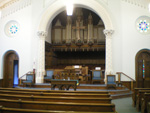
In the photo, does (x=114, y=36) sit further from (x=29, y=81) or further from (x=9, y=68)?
(x=9, y=68)

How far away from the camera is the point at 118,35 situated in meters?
9.38

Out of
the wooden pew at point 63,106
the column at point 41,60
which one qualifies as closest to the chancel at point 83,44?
the column at point 41,60

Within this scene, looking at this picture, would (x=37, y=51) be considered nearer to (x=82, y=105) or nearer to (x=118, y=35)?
(x=118, y=35)

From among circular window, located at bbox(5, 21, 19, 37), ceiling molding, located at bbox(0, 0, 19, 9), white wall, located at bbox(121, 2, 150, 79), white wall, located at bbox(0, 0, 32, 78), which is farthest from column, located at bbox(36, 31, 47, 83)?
white wall, located at bbox(121, 2, 150, 79)

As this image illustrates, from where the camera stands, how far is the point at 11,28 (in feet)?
35.5

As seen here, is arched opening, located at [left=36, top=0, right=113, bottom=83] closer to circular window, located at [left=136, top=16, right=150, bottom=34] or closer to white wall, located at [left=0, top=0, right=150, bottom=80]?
white wall, located at [left=0, top=0, right=150, bottom=80]

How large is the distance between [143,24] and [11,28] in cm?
964

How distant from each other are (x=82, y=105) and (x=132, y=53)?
743 cm

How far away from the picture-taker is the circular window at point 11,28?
10661 millimetres

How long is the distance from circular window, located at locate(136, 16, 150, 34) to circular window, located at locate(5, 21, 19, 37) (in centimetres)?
872

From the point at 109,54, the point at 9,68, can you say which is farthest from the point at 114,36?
the point at 9,68

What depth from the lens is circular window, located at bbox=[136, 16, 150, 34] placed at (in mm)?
9484

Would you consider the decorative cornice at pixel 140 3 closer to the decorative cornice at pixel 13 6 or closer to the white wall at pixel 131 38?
the white wall at pixel 131 38

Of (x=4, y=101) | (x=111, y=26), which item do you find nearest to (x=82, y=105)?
(x=4, y=101)
